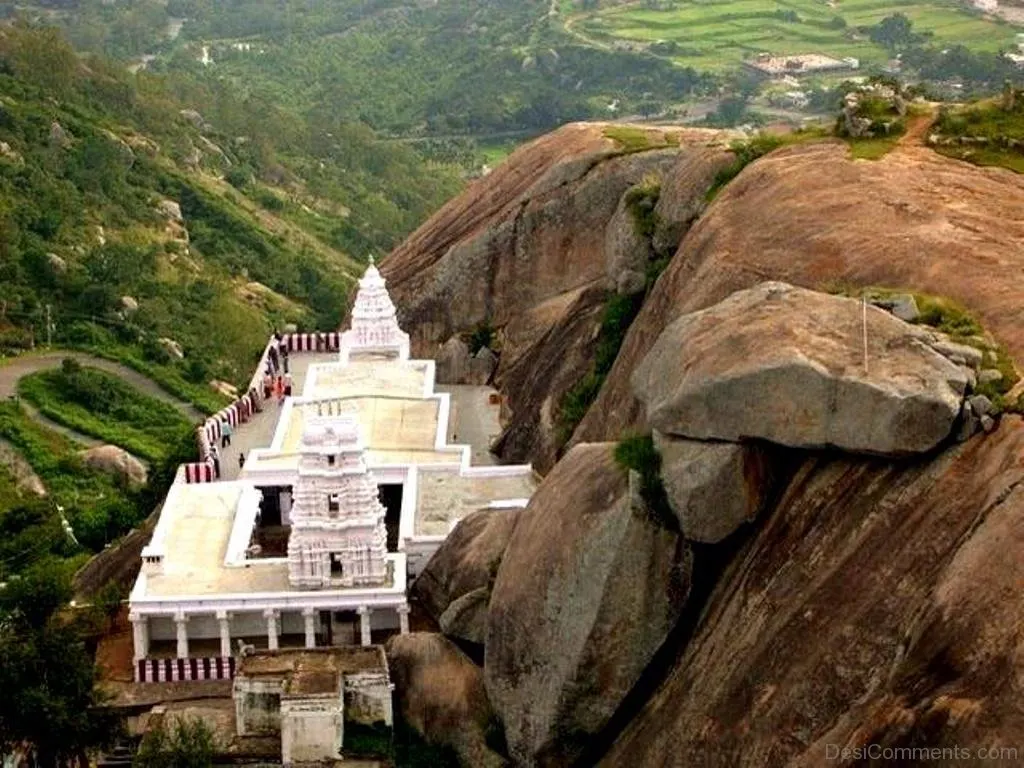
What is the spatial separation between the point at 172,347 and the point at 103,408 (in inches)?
235

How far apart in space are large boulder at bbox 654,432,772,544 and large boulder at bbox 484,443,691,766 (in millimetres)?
466

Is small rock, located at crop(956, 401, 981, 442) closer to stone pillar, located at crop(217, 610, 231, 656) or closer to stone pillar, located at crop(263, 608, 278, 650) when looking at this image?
stone pillar, located at crop(263, 608, 278, 650)

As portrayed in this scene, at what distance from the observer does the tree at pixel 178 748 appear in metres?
23.1

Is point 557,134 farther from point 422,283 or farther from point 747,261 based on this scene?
point 747,261

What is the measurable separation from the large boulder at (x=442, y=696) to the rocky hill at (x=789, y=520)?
0.21ft

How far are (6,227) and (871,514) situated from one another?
4498 cm

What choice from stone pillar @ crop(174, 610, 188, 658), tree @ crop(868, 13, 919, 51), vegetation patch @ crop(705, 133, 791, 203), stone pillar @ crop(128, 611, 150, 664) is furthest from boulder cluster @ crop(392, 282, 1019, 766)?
tree @ crop(868, 13, 919, 51)

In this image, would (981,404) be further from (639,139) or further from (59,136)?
(59,136)

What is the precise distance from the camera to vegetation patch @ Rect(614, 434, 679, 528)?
20750 millimetres

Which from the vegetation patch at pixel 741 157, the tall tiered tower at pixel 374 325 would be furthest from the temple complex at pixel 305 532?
the vegetation patch at pixel 741 157

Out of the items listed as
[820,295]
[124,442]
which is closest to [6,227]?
[124,442]

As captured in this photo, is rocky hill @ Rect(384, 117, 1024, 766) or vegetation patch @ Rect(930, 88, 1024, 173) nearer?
rocky hill @ Rect(384, 117, 1024, 766)

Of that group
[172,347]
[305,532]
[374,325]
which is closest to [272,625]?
[305,532]

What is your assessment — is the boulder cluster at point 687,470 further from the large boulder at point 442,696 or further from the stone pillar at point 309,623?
the stone pillar at point 309,623
